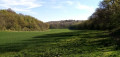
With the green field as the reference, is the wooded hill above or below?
above

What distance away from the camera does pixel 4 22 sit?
78.0 meters

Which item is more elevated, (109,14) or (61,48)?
(109,14)

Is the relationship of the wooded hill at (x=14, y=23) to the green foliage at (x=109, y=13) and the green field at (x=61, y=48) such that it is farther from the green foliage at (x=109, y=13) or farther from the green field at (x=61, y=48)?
the green field at (x=61, y=48)

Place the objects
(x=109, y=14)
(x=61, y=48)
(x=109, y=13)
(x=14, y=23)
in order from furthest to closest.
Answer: (x=14, y=23)
(x=109, y=14)
(x=109, y=13)
(x=61, y=48)

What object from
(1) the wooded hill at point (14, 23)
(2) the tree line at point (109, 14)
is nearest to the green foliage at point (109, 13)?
(2) the tree line at point (109, 14)

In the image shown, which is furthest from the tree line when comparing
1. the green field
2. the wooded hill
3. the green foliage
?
the wooded hill

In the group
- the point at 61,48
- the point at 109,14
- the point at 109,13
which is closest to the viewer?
the point at 61,48

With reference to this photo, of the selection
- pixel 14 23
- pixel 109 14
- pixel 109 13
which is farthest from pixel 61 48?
pixel 14 23

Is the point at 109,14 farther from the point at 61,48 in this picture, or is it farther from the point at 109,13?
the point at 61,48

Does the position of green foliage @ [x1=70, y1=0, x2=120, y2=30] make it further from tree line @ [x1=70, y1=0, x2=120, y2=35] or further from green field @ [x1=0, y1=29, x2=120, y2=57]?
green field @ [x1=0, y1=29, x2=120, y2=57]

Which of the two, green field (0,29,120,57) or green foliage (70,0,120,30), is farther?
green foliage (70,0,120,30)

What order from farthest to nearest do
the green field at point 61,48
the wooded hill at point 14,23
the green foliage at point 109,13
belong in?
the wooded hill at point 14,23
the green foliage at point 109,13
the green field at point 61,48

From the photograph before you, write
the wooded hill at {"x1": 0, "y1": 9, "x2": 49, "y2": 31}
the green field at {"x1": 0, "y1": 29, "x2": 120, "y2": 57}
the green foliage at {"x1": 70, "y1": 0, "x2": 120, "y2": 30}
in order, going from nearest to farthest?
1. the green field at {"x1": 0, "y1": 29, "x2": 120, "y2": 57}
2. the green foliage at {"x1": 70, "y1": 0, "x2": 120, "y2": 30}
3. the wooded hill at {"x1": 0, "y1": 9, "x2": 49, "y2": 31}

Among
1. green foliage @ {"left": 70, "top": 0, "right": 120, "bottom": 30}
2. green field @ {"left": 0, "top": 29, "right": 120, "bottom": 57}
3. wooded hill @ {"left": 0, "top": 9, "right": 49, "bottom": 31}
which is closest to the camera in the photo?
green field @ {"left": 0, "top": 29, "right": 120, "bottom": 57}
